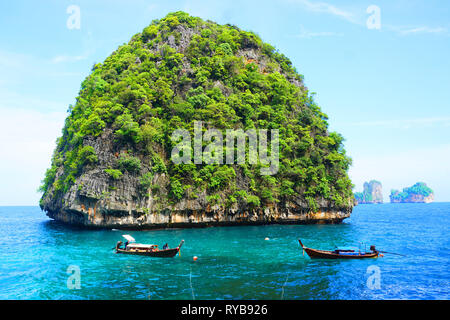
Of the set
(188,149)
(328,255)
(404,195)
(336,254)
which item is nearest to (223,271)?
(328,255)

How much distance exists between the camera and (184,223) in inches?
1655

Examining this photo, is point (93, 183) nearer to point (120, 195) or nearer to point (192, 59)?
point (120, 195)

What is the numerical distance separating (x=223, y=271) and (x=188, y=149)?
25376 mm

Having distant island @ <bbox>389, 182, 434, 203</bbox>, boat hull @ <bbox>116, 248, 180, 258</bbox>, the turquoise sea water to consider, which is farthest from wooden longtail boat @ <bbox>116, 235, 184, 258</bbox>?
distant island @ <bbox>389, 182, 434, 203</bbox>

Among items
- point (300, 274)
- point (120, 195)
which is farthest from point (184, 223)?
point (300, 274)

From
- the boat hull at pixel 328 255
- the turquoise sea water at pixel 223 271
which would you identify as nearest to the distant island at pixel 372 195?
the turquoise sea water at pixel 223 271

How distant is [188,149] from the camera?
4362 cm

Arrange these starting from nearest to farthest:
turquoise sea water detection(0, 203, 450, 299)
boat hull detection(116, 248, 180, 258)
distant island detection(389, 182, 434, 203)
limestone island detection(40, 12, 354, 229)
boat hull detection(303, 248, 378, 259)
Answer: turquoise sea water detection(0, 203, 450, 299) < boat hull detection(303, 248, 378, 259) < boat hull detection(116, 248, 180, 258) < limestone island detection(40, 12, 354, 229) < distant island detection(389, 182, 434, 203)

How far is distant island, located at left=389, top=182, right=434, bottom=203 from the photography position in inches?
6816

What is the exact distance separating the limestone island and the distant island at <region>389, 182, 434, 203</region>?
150530 millimetres

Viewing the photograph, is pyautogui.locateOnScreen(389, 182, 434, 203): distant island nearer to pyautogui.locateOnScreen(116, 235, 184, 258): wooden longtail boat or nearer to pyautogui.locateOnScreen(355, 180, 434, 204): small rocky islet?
pyautogui.locateOnScreen(355, 180, 434, 204): small rocky islet

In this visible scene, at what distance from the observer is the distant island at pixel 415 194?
173125mm

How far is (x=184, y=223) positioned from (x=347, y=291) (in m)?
28.2

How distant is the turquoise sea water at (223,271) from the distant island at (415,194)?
16663 centimetres
